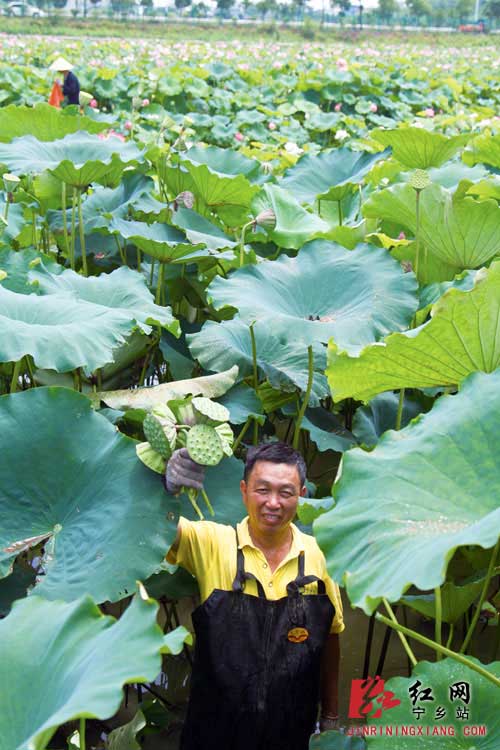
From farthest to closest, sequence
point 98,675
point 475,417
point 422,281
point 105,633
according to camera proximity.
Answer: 1. point 422,281
2. point 475,417
3. point 105,633
4. point 98,675

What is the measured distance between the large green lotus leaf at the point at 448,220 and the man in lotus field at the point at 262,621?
92cm

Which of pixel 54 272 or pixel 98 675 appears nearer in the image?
pixel 98 675

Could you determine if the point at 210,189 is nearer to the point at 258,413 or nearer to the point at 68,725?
the point at 258,413

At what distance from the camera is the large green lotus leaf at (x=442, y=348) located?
1.52 meters

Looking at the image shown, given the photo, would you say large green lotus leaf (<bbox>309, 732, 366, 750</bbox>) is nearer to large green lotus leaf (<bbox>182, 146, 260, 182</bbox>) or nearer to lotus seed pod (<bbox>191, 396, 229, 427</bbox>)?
lotus seed pod (<bbox>191, 396, 229, 427</bbox>)

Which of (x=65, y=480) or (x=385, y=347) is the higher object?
(x=385, y=347)

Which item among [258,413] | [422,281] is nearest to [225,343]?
[258,413]

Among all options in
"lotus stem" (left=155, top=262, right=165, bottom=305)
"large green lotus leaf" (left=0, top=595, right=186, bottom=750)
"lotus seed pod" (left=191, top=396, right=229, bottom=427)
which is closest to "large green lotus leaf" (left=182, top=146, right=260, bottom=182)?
"lotus stem" (left=155, top=262, right=165, bottom=305)

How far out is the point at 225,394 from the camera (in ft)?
6.86

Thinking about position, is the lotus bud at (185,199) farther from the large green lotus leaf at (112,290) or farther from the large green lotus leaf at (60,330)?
the large green lotus leaf at (60,330)

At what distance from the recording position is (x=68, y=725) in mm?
1854

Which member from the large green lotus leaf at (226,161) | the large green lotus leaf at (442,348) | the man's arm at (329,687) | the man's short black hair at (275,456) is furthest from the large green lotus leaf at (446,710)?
the large green lotus leaf at (226,161)

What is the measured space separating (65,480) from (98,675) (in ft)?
2.42

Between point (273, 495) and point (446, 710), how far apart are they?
401 mm
